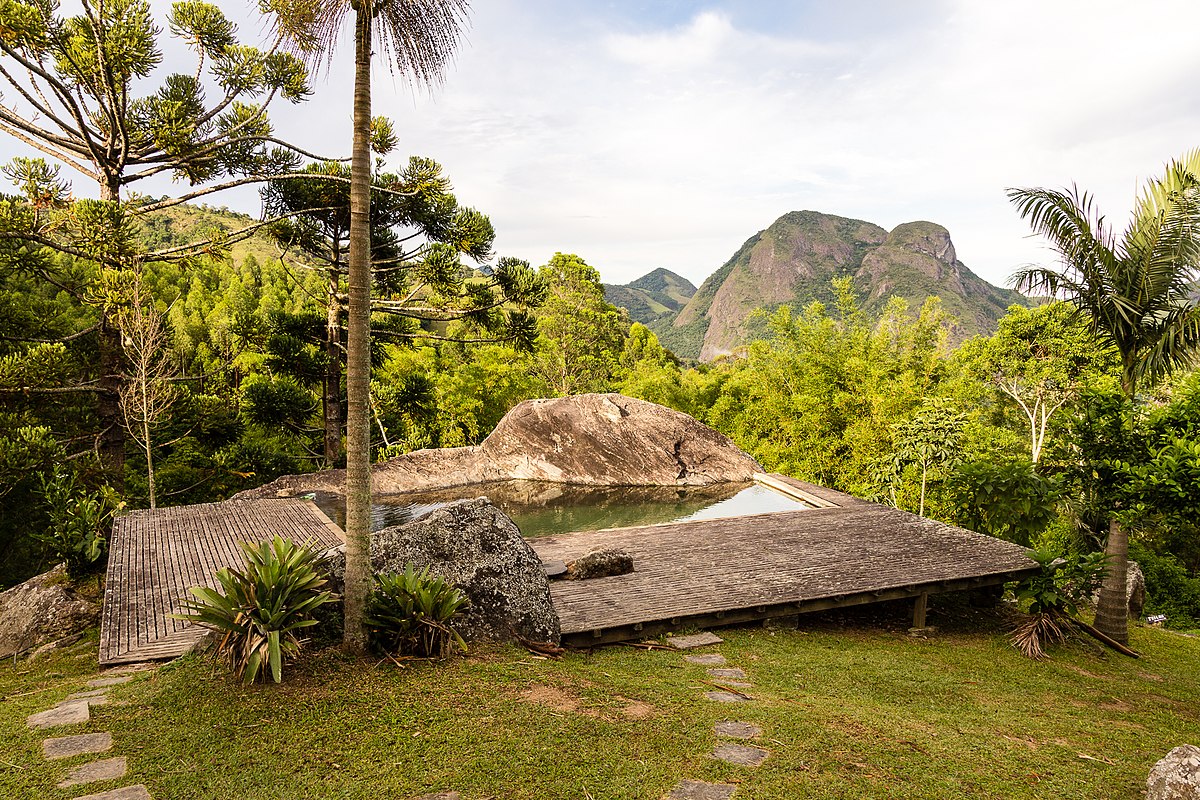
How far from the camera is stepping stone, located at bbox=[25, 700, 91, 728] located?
4.68 metres

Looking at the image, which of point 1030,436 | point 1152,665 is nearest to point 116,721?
point 1152,665

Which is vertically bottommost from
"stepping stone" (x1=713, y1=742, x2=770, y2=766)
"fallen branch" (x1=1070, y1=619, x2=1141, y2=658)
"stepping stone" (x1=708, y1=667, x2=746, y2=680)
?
"fallen branch" (x1=1070, y1=619, x2=1141, y2=658)

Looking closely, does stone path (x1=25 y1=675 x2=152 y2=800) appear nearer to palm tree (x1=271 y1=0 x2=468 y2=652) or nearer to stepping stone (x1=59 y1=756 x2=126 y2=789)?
stepping stone (x1=59 y1=756 x2=126 y2=789)

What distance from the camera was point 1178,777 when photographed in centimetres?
403

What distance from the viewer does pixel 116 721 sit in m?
4.69

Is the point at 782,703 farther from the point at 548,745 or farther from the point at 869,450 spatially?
the point at 869,450

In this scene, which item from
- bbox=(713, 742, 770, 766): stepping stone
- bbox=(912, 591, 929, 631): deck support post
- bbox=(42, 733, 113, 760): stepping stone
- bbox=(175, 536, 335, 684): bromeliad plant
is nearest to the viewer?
bbox=(42, 733, 113, 760): stepping stone

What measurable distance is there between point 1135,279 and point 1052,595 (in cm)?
461

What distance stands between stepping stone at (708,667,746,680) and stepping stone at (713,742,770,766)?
2.13 m

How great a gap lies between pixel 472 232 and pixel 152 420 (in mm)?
7339


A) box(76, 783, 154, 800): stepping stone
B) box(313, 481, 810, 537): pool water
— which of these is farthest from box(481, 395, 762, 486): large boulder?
box(76, 783, 154, 800): stepping stone

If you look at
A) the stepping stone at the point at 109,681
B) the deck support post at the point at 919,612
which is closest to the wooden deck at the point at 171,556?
the stepping stone at the point at 109,681

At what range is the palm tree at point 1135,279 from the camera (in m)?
8.88

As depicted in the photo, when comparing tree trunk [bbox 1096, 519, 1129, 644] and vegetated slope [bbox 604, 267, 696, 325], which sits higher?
vegetated slope [bbox 604, 267, 696, 325]
